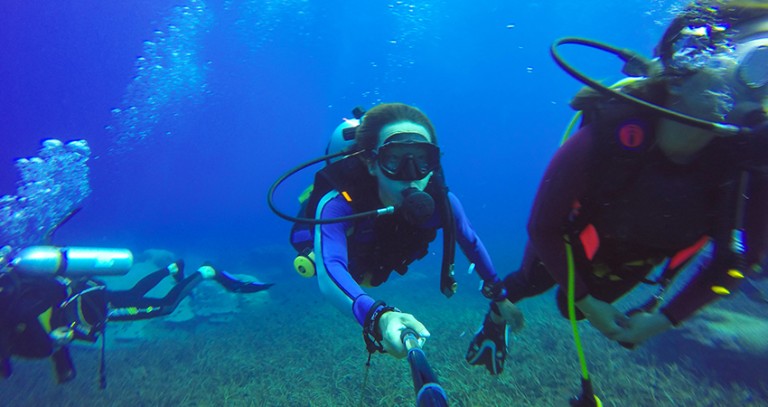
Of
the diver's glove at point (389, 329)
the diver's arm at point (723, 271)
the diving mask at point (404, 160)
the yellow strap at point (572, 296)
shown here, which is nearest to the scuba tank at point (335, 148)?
the diving mask at point (404, 160)

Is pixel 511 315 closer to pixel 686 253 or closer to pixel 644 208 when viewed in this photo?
pixel 686 253

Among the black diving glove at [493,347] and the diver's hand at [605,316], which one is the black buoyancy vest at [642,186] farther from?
the black diving glove at [493,347]

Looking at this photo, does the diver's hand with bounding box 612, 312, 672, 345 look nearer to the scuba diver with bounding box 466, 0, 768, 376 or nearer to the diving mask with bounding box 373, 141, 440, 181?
the scuba diver with bounding box 466, 0, 768, 376

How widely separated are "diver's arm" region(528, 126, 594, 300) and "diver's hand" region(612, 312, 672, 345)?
1.13ft

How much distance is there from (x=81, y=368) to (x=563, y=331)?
35.8 ft

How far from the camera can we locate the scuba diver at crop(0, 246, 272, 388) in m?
4.98

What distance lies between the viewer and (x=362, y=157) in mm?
3389

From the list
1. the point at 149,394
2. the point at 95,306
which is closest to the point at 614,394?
the point at 149,394

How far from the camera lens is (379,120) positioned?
3344 millimetres

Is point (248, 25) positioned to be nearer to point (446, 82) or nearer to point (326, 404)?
point (326, 404)

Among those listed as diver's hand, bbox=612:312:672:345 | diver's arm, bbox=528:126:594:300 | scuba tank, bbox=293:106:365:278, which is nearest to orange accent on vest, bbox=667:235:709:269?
diver's hand, bbox=612:312:672:345

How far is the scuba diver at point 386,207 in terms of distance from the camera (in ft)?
9.73

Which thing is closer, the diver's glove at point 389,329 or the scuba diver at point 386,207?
the diver's glove at point 389,329

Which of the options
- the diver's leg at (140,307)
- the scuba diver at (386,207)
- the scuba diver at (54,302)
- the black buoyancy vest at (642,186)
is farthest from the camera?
the diver's leg at (140,307)
